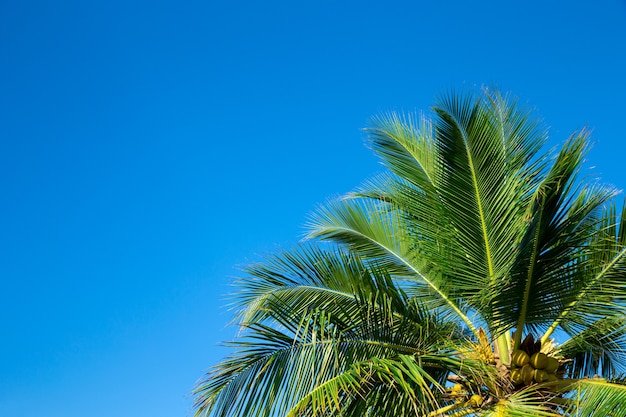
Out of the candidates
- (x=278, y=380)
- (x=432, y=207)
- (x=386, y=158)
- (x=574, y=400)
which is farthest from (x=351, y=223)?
(x=574, y=400)

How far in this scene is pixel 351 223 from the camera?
980 cm

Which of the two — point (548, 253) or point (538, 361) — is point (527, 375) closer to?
point (538, 361)

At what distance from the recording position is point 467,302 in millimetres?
8141

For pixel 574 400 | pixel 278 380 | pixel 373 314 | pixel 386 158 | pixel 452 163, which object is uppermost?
pixel 386 158

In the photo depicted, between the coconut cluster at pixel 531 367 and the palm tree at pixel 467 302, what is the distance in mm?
12

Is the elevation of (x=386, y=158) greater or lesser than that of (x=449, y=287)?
greater

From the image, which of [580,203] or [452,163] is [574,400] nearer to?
[580,203]

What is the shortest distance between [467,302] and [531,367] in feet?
3.03

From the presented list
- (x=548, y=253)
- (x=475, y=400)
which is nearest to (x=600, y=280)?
(x=548, y=253)

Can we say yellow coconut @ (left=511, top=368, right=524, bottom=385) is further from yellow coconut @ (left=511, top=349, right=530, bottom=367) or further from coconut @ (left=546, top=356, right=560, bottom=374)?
coconut @ (left=546, top=356, right=560, bottom=374)

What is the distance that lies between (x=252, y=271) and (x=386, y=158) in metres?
2.17

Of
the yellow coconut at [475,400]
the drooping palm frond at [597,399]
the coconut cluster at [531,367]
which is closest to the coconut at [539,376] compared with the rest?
the coconut cluster at [531,367]

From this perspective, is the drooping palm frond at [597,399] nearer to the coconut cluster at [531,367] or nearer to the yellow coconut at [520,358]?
the coconut cluster at [531,367]

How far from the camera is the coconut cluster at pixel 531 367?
7.83 meters
